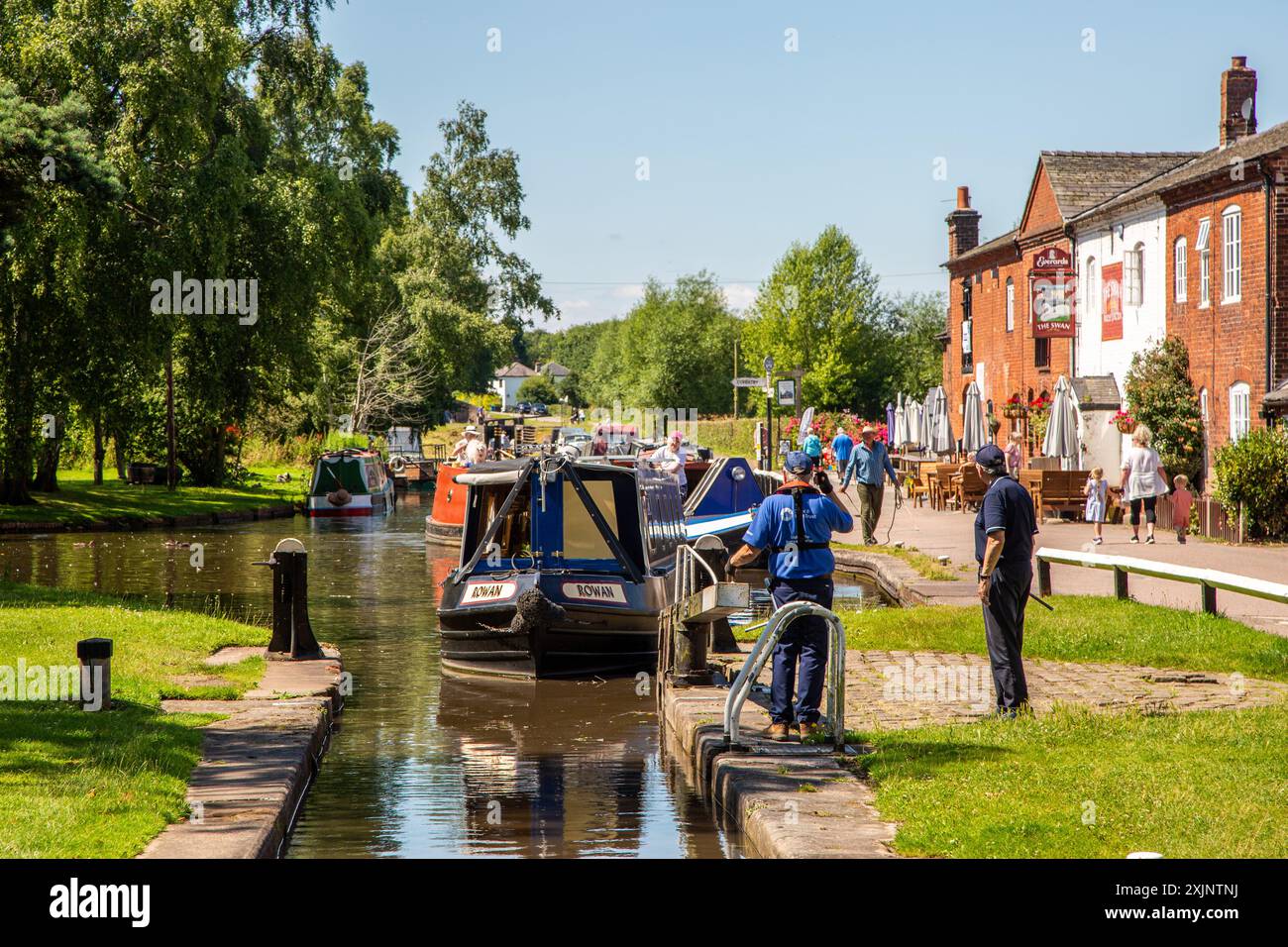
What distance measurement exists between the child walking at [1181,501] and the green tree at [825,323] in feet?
168

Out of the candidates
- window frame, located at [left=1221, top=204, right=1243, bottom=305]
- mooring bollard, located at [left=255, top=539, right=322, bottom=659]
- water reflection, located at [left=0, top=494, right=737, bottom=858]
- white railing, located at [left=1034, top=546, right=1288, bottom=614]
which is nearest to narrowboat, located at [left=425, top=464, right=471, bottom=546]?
water reflection, located at [left=0, top=494, right=737, bottom=858]

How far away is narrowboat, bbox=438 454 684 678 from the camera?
1477cm

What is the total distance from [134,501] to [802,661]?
30.2 m

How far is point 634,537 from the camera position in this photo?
1616cm

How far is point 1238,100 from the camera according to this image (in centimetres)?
3347

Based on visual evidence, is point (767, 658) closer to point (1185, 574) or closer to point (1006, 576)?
point (1006, 576)

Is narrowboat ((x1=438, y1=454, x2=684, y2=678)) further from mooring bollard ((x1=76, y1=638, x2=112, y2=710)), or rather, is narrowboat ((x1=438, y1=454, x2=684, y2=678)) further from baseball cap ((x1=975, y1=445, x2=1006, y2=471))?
baseball cap ((x1=975, y1=445, x2=1006, y2=471))

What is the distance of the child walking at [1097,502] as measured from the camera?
943 inches

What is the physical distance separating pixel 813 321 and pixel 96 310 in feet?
175

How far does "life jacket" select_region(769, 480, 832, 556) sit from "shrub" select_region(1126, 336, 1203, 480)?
19.3m

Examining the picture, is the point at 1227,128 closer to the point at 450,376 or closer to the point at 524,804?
the point at 524,804

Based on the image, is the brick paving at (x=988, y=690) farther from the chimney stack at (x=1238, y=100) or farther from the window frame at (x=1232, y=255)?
the chimney stack at (x=1238, y=100)

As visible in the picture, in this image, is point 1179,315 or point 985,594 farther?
point 1179,315
